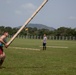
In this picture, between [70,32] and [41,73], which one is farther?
[70,32]

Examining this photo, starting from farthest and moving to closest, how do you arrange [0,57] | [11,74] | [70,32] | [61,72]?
[70,32]
[0,57]
[61,72]
[11,74]

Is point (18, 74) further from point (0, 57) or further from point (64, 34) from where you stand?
point (64, 34)

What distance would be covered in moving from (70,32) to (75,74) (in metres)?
141

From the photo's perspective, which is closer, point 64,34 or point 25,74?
point 25,74

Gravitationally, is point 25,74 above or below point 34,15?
below

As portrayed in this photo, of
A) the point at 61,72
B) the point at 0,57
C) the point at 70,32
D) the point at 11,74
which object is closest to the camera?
the point at 11,74

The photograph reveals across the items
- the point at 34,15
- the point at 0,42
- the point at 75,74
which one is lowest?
the point at 75,74

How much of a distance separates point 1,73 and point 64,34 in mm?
143824

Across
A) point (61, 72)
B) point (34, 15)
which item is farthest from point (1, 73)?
point (34, 15)

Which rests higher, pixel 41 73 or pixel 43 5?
pixel 43 5

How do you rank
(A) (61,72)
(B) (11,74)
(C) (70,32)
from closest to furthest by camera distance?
1. (B) (11,74)
2. (A) (61,72)
3. (C) (70,32)

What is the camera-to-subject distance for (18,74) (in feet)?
46.3

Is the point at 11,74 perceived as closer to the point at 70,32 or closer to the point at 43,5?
the point at 43,5

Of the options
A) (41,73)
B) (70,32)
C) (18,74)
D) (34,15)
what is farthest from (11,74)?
(70,32)
